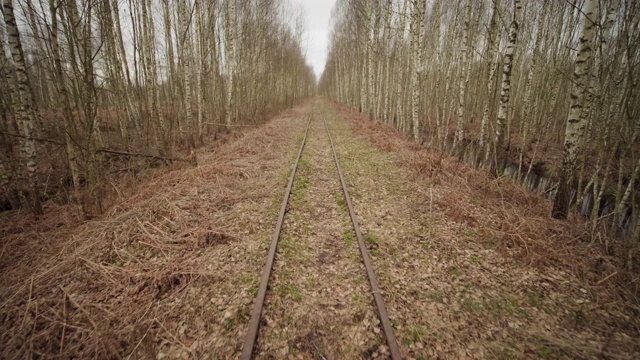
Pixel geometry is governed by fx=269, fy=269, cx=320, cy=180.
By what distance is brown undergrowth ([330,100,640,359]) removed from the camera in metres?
3.01

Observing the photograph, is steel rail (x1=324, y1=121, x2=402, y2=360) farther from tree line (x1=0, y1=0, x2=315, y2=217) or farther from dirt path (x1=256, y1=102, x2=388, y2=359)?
tree line (x1=0, y1=0, x2=315, y2=217)

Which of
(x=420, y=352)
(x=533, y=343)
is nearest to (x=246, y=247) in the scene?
(x=420, y=352)

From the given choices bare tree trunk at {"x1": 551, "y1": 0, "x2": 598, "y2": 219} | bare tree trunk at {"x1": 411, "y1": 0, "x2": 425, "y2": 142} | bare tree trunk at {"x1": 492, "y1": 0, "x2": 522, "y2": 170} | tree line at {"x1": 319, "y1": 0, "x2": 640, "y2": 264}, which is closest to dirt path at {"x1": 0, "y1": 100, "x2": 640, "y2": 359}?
bare tree trunk at {"x1": 551, "y1": 0, "x2": 598, "y2": 219}

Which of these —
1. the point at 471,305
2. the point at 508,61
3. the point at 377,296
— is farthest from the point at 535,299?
the point at 508,61

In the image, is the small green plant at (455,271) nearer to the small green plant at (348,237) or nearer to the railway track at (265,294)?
the railway track at (265,294)

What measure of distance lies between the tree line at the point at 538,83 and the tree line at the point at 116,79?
8287mm

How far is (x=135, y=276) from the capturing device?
12.4 feet

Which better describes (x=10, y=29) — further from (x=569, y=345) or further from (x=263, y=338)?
(x=569, y=345)

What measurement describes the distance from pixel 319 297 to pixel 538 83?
2254 cm

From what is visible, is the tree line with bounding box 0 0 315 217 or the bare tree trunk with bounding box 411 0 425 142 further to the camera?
the bare tree trunk with bounding box 411 0 425 142

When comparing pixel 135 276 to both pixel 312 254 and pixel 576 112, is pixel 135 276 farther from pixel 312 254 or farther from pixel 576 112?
pixel 576 112

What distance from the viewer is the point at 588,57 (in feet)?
16.4

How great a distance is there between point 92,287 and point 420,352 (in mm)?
4246

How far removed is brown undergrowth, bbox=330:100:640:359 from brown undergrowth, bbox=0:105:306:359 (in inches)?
87.8
